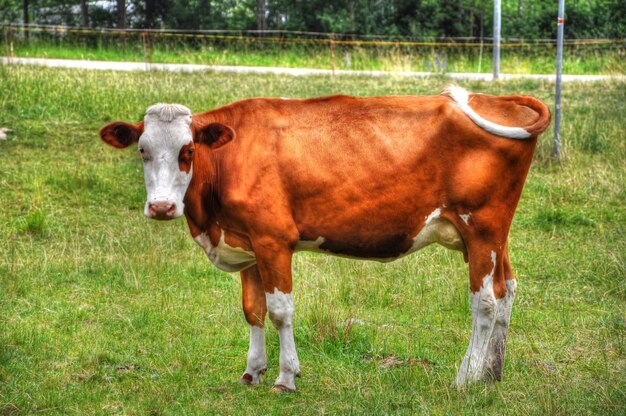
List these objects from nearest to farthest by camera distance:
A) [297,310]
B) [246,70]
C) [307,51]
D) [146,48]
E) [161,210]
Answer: [161,210]
[297,310]
[246,70]
[146,48]
[307,51]

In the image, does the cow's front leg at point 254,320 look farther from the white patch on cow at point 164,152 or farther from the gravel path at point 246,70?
the gravel path at point 246,70

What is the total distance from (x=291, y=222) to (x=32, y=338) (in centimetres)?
252

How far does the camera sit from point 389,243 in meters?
6.69

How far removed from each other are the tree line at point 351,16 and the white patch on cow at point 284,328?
29.6 m

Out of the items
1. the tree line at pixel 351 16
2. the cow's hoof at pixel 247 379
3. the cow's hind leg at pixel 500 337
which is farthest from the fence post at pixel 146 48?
the cow's hind leg at pixel 500 337

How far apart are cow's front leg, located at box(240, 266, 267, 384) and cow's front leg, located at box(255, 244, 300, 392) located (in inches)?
9.2

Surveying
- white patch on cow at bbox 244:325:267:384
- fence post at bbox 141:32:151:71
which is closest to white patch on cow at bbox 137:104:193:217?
white patch on cow at bbox 244:325:267:384

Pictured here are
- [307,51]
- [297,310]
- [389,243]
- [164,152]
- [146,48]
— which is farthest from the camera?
A: [307,51]

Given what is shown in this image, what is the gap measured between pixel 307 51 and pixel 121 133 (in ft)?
84.3

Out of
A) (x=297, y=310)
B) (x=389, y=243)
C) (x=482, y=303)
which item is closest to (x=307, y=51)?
(x=297, y=310)

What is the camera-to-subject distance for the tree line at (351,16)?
36.3m

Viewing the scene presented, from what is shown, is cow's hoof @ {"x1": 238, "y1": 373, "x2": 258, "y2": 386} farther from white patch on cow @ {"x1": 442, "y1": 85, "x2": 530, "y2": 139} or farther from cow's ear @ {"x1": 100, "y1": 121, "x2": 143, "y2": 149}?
white patch on cow @ {"x1": 442, "y1": 85, "x2": 530, "y2": 139}

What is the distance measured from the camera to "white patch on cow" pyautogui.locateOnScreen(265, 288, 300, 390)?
667 cm

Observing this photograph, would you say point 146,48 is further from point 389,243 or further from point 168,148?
point 389,243
